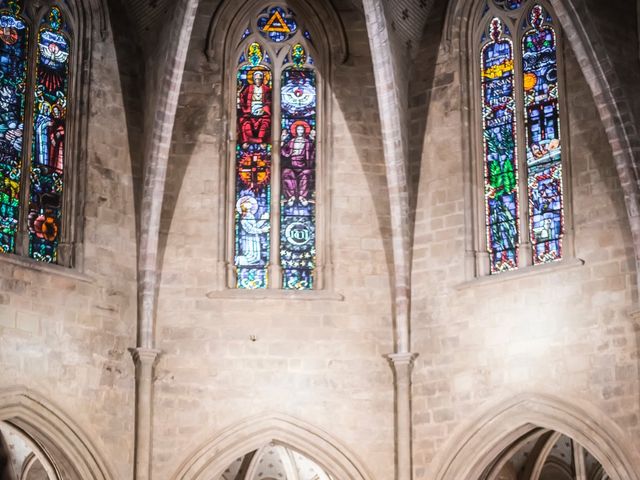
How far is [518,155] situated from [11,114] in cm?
556

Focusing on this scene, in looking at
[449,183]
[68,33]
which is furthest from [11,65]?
[449,183]

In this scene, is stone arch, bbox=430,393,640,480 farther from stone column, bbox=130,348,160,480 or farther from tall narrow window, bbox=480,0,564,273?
stone column, bbox=130,348,160,480

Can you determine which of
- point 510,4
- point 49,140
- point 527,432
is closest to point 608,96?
point 510,4

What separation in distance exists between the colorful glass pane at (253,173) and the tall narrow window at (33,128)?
202 cm

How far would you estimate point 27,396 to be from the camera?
17125 mm

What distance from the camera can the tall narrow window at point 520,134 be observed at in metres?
18.1

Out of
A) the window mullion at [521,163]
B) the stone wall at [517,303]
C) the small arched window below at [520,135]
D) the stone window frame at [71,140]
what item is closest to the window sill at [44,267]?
the stone window frame at [71,140]

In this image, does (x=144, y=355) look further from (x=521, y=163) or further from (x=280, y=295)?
(x=521, y=163)

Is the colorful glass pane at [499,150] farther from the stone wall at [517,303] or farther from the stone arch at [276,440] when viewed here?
the stone arch at [276,440]

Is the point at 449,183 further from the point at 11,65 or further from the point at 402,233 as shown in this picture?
the point at 11,65

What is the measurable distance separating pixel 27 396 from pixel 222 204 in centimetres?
323

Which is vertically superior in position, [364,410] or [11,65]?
[11,65]

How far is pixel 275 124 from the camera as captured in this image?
19234mm

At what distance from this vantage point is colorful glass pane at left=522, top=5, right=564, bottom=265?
708 inches
